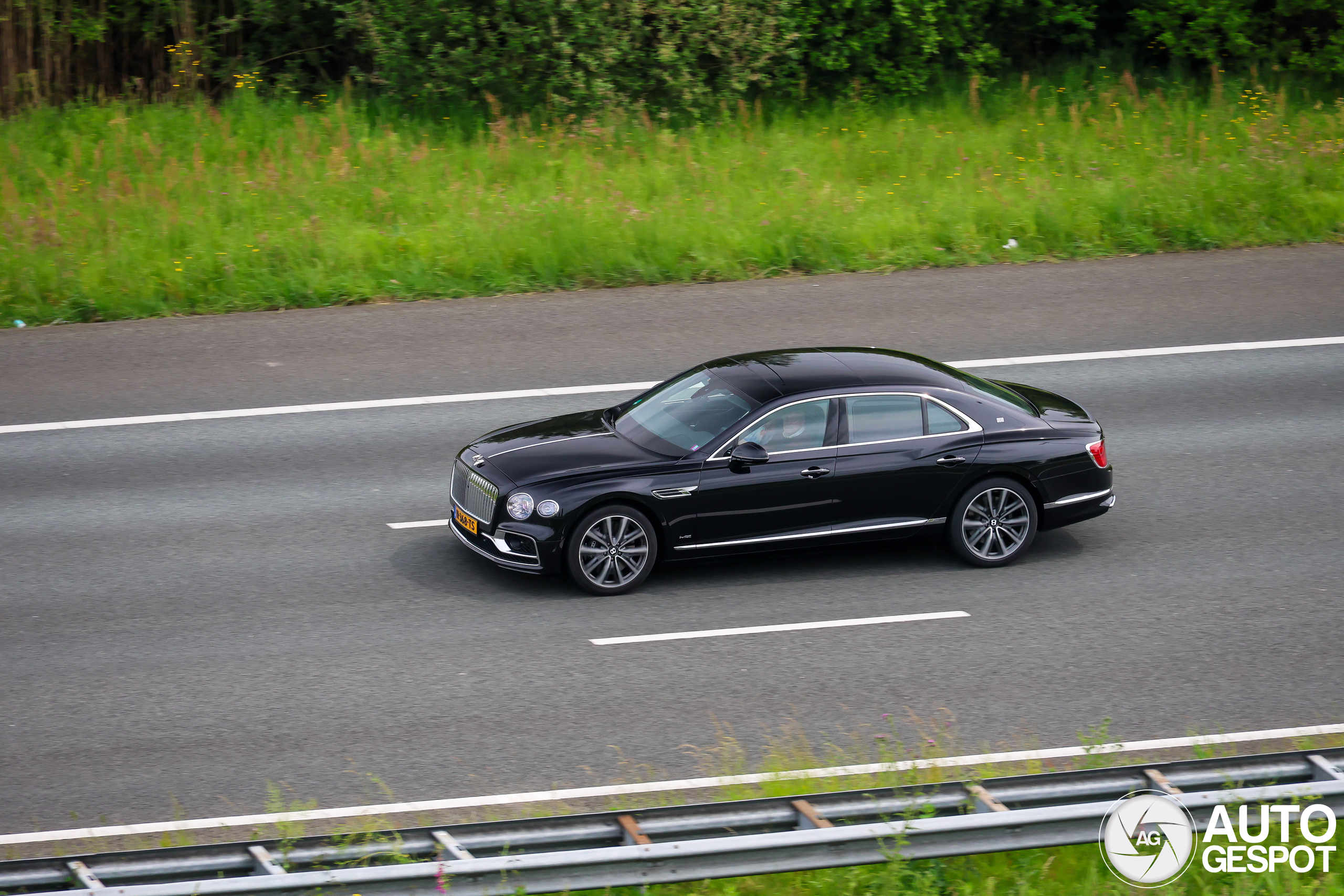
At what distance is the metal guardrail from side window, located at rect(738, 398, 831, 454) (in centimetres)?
400

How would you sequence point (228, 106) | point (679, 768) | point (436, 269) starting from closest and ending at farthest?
point (679, 768) → point (436, 269) → point (228, 106)

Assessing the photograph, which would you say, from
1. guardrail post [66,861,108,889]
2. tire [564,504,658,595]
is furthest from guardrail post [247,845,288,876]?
tire [564,504,658,595]

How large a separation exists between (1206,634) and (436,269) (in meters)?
10.8

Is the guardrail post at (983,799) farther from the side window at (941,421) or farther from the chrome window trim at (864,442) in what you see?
the side window at (941,421)

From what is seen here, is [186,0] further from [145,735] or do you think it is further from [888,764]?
[888,764]

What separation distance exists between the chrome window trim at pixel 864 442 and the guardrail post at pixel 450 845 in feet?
15.1

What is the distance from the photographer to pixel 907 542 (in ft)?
36.0

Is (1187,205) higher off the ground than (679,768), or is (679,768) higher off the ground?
(1187,205)

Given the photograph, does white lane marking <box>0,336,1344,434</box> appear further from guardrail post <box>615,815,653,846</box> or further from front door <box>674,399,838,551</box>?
guardrail post <box>615,815,653,846</box>

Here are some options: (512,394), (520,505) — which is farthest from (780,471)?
Result: (512,394)

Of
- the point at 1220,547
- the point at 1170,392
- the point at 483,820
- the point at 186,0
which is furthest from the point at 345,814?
the point at 186,0

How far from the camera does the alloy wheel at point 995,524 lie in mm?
10828

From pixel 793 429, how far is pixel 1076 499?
7.73 ft

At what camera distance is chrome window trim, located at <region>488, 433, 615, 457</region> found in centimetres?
1065
